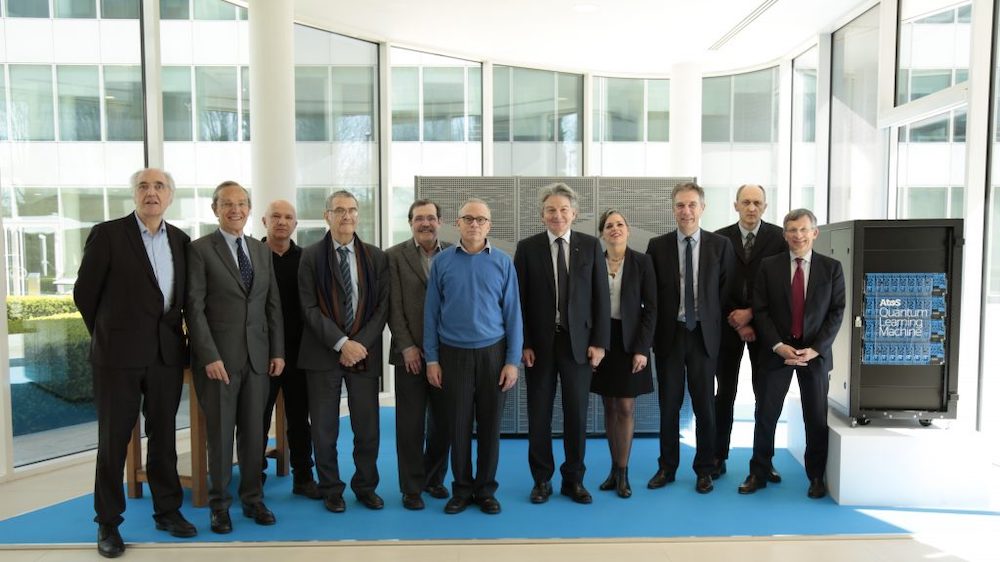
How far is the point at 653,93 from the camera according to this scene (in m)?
9.29

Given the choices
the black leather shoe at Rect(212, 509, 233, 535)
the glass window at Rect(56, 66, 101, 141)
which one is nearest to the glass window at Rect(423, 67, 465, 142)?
the glass window at Rect(56, 66, 101, 141)

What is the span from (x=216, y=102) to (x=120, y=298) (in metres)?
3.27

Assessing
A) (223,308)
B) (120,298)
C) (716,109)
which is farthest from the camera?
(716,109)

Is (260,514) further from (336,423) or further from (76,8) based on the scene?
(76,8)

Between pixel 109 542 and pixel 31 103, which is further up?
pixel 31 103

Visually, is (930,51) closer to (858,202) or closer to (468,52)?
(858,202)

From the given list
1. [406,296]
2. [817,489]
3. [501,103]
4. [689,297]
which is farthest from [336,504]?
[501,103]

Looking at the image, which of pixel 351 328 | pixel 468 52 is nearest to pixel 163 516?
pixel 351 328

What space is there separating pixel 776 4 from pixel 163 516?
255 inches

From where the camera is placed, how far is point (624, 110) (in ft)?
30.3

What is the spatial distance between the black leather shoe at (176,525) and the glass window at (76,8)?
378 cm

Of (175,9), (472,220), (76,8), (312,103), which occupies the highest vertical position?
(175,9)

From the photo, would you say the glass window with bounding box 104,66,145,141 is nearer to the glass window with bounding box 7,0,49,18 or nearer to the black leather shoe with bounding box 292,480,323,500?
the glass window with bounding box 7,0,49,18

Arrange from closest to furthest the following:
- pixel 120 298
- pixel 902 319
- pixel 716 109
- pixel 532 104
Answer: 1. pixel 120 298
2. pixel 902 319
3. pixel 532 104
4. pixel 716 109
